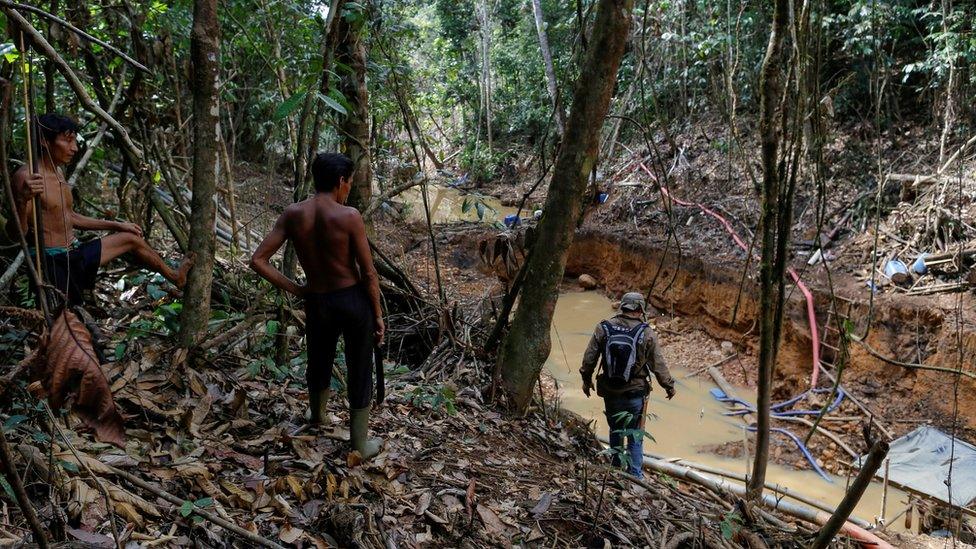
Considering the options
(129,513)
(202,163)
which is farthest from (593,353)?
(129,513)

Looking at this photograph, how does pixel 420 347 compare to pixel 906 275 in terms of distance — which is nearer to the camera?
pixel 420 347

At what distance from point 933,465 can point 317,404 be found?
7.07m

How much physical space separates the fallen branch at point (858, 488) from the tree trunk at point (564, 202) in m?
3.03

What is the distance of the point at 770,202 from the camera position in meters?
3.32

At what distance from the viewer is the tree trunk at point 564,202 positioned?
4.43 metres

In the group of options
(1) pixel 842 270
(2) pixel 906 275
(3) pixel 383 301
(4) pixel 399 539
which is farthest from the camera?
(1) pixel 842 270

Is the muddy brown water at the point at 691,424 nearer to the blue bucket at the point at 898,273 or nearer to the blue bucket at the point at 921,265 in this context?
the blue bucket at the point at 898,273

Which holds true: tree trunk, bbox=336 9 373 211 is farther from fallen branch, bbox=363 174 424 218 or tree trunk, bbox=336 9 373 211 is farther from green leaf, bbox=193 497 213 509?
green leaf, bbox=193 497 213 509

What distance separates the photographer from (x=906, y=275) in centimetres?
909

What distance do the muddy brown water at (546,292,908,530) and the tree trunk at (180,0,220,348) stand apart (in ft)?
13.1

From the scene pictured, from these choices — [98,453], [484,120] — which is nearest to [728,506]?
[98,453]

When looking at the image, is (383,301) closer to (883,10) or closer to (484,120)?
(883,10)

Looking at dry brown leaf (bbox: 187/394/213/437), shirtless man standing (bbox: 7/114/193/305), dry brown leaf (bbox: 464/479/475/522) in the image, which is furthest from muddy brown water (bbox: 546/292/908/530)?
shirtless man standing (bbox: 7/114/193/305)

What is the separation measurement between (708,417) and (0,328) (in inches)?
325
